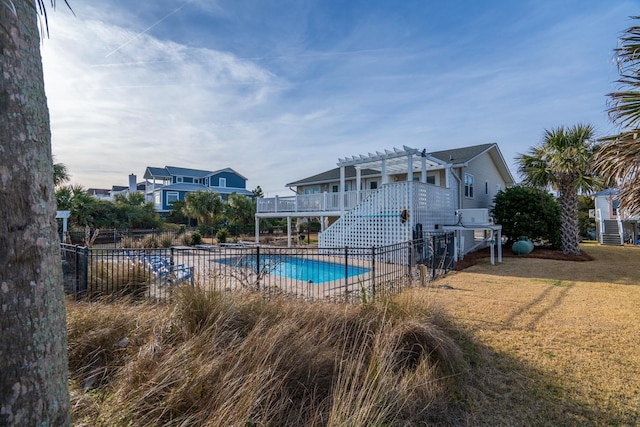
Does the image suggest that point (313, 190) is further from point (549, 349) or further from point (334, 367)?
point (334, 367)

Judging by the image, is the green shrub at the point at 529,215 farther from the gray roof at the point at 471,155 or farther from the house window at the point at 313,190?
the house window at the point at 313,190

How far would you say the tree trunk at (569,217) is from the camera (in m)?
15.2

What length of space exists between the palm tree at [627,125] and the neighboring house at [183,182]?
39023 mm

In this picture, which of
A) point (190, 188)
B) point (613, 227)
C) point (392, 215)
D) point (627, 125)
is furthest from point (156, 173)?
point (613, 227)

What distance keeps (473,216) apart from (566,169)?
4539mm

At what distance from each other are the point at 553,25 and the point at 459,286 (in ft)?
27.1

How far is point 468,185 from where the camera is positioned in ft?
62.1

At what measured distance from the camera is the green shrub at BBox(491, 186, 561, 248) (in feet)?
56.6

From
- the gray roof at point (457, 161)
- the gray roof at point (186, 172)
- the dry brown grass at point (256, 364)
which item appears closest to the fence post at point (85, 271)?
the dry brown grass at point (256, 364)

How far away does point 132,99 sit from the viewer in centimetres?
917

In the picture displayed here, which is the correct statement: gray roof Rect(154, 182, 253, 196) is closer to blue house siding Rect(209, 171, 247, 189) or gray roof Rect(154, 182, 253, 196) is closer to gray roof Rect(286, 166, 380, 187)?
blue house siding Rect(209, 171, 247, 189)

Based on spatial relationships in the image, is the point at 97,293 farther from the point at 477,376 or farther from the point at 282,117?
the point at 282,117

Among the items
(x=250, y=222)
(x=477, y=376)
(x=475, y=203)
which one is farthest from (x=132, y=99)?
(x=250, y=222)

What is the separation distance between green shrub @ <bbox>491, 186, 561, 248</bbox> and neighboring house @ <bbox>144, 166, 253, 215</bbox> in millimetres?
32843
